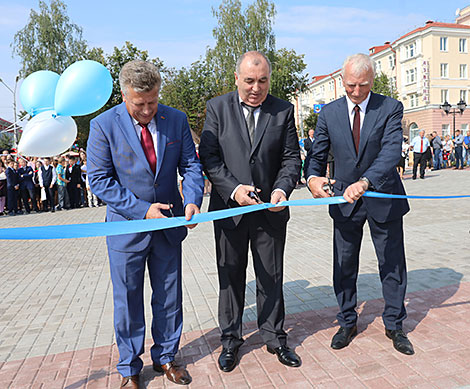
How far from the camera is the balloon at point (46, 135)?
471cm

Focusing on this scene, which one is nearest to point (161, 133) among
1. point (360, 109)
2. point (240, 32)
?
point (360, 109)

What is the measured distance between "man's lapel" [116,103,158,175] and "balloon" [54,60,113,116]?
1.93 meters

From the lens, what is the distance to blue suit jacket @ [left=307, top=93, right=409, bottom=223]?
3.18m

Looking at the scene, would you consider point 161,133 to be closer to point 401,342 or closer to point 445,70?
point 401,342

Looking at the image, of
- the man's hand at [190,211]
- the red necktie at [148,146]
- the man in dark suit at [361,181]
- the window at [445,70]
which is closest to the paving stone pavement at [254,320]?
the man in dark suit at [361,181]

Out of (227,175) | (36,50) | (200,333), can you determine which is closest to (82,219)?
(200,333)

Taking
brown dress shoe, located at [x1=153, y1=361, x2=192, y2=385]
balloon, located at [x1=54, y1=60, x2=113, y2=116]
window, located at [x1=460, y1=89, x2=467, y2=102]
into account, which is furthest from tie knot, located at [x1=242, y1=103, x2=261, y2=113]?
window, located at [x1=460, y1=89, x2=467, y2=102]

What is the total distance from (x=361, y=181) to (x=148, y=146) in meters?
1.62

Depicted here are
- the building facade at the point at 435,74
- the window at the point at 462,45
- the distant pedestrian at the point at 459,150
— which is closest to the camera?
the distant pedestrian at the point at 459,150

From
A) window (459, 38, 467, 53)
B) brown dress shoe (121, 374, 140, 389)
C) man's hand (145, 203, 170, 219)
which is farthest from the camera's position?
window (459, 38, 467, 53)

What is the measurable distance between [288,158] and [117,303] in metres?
1.69

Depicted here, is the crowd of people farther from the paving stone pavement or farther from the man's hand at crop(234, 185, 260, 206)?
the man's hand at crop(234, 185, 260, 206)

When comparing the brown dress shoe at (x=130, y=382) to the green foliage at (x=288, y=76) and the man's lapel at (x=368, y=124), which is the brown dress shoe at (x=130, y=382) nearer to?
the man's lapel at (x=368, y=124)

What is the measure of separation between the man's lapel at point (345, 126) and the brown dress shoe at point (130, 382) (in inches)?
93.4
